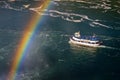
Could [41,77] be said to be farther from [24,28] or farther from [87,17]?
[87,17]

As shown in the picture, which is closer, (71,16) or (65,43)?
(65,43)

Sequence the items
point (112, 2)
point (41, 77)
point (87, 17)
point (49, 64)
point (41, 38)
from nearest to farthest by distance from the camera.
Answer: point (41, 77) < point (49, 64) < point (41, 38) < point (87, 17) < point (112, 2)

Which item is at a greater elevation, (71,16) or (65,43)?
(71,16)

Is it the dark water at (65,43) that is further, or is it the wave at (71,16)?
the wave at (71,16)

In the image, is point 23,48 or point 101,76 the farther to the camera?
point 23,48

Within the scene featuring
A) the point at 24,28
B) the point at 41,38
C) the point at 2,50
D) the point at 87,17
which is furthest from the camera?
the point at 87,17

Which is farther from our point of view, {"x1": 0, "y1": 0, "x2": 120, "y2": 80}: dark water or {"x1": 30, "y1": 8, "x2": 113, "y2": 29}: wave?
{"x1": 30, "y1": 8, "x2": 113, "y2": 29}: wave

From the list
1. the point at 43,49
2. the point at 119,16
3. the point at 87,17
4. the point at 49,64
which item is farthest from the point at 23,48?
the point at 119,16

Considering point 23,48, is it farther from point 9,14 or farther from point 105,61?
point 9,14
